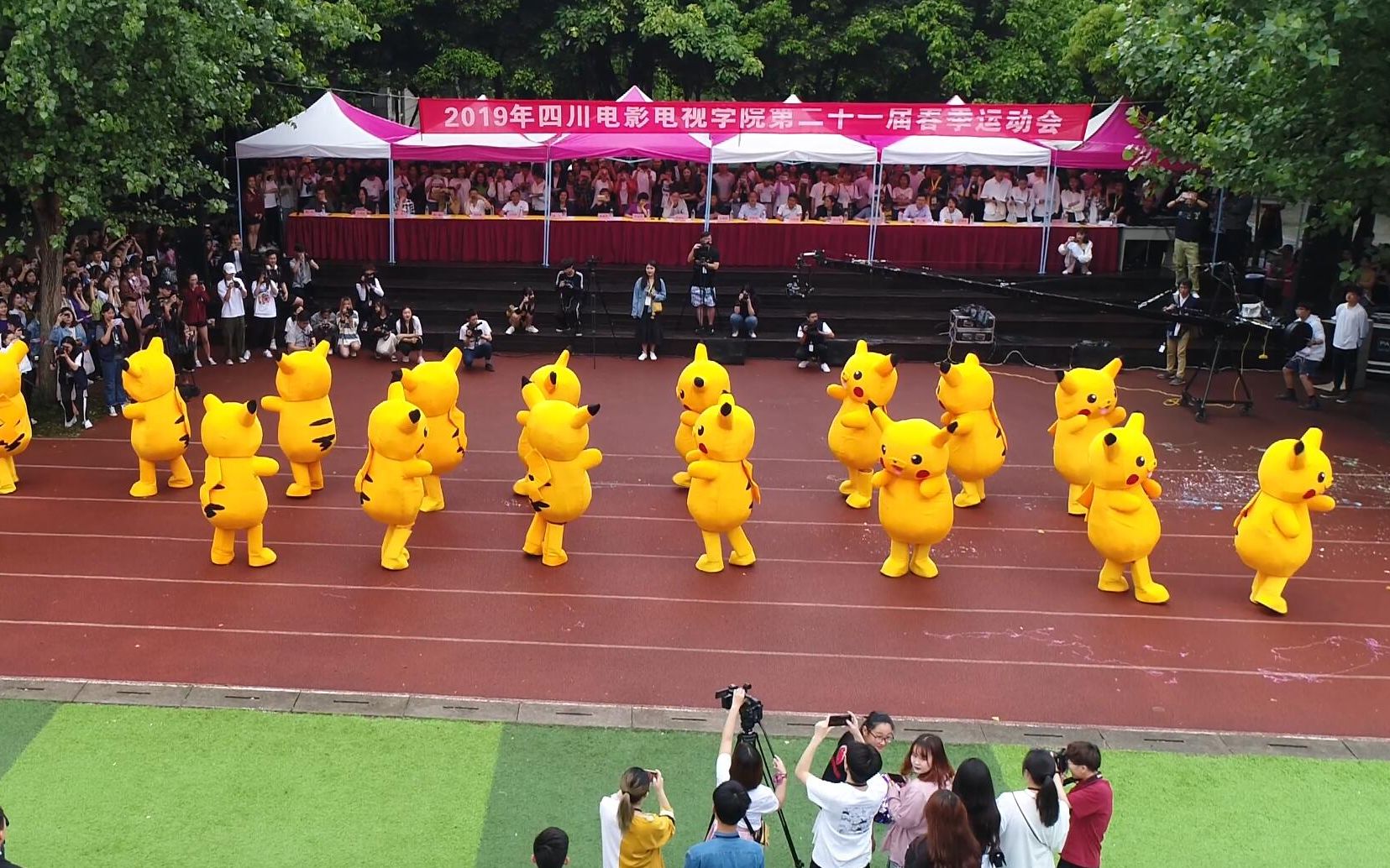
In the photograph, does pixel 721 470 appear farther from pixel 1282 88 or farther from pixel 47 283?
pixel 47 283

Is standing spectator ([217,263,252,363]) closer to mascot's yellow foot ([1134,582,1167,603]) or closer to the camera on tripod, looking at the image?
mascot's yellow foot ([1134,582,1167,603])

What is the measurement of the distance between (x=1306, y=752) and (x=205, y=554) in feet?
27.9

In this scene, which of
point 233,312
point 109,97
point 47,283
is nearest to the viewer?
point 109,97

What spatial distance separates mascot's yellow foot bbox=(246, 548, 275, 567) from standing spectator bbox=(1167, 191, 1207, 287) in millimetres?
14444

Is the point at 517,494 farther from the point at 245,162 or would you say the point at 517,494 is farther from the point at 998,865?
the point at 245,162

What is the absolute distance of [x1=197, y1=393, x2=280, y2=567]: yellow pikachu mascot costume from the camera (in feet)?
31.1

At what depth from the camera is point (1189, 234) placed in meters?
18.5

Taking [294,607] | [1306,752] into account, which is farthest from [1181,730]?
[294,607]

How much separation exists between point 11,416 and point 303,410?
2.76m

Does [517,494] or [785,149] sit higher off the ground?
[785,149]

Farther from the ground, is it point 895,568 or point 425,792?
point 895,568

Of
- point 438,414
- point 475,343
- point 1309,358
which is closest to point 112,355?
point 475,343

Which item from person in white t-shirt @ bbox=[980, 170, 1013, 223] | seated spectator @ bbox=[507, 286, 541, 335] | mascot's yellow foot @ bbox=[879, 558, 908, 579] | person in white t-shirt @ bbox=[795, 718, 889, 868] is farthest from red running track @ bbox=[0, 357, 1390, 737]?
person in white t-shirt @ bbox=[980, 170, 1013, 223]

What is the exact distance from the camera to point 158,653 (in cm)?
847
